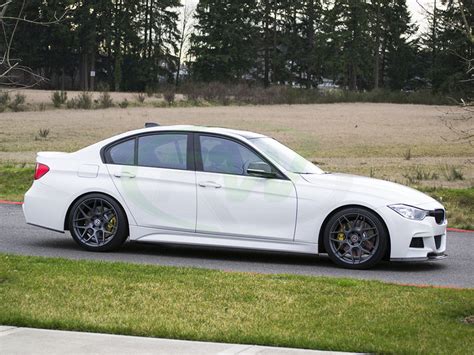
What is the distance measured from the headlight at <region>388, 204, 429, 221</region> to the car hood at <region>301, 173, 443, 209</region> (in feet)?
0.18

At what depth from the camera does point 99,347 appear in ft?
21.9

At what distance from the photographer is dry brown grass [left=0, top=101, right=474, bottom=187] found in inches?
971

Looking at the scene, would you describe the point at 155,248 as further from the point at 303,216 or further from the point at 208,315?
the point at 208,315

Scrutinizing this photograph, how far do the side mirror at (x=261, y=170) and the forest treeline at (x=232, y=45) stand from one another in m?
67.3

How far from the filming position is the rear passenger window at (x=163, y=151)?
11484 mm

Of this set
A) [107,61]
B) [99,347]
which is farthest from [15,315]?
[107,61]

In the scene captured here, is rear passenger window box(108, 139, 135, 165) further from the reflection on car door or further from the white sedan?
the reflection on car door

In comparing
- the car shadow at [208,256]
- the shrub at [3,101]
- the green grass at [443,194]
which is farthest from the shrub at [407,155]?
the shrub at [3,101]

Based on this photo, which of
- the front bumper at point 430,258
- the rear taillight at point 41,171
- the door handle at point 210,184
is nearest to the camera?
the front bumper at point 430,258

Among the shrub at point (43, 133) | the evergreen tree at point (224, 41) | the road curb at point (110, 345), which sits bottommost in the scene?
the shrub at point (43, 133)

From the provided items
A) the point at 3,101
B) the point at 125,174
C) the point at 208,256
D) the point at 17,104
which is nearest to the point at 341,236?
the point at 208,256

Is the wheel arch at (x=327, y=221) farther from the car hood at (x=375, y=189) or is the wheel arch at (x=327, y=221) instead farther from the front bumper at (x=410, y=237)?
the car hood at (x=375, y=189)

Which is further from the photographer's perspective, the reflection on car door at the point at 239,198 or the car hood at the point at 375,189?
the reflection on car door at the point at 239,198

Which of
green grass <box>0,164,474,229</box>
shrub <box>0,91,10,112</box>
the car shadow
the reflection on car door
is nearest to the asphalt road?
the car shadow
